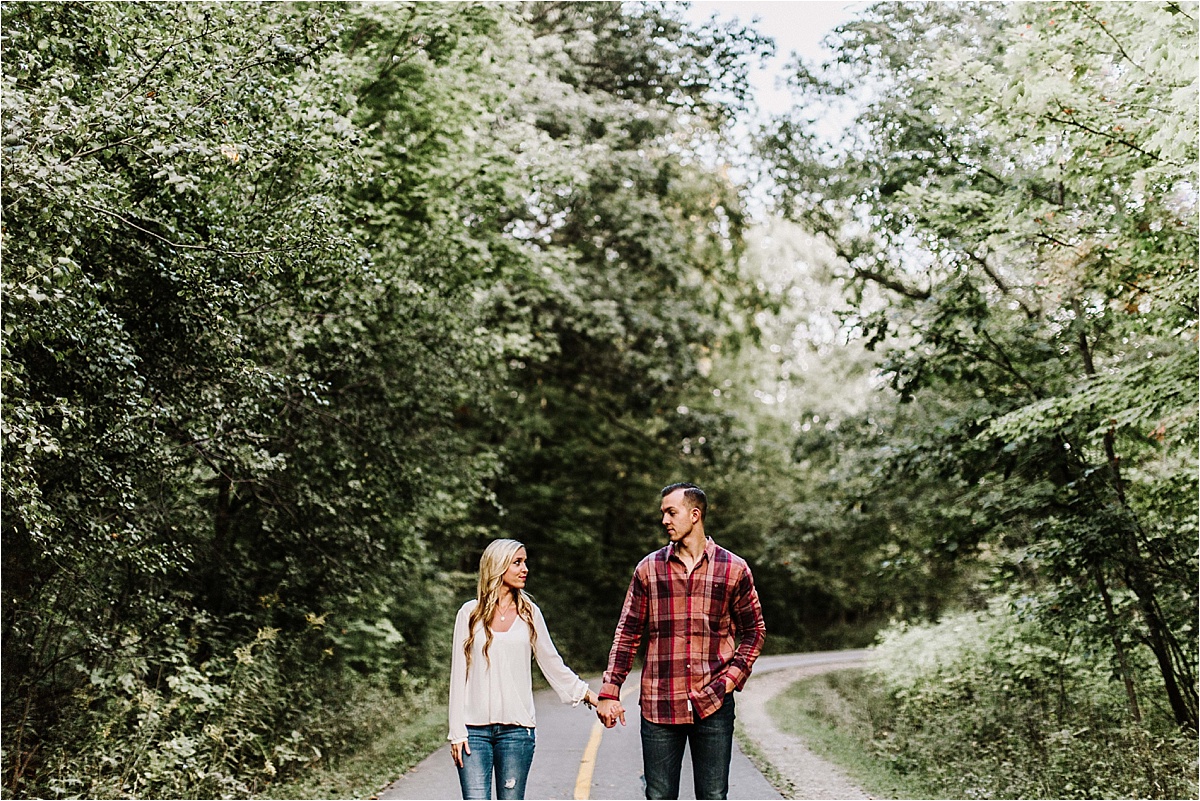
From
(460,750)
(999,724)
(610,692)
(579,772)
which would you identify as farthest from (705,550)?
(999,724)

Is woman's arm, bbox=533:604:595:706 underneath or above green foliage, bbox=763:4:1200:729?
underneath

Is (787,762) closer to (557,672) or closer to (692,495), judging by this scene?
(557,672)

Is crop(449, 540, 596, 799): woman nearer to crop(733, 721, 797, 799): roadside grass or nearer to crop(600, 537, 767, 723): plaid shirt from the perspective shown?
crop(600, 537, 767, 723): plaid shirt

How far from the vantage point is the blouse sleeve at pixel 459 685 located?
15.6 feet

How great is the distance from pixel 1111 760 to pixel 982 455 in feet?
11.4

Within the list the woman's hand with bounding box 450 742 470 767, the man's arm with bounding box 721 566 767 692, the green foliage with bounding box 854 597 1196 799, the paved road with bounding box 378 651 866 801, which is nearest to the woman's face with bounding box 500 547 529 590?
the woman's hand with bounding box 450 742 470 767

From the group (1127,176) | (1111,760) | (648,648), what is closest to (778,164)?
(1127,176)

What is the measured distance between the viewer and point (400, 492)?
12.3m

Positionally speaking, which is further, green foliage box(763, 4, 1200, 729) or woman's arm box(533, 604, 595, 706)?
green foliage box(763, 4, 1200, 729)

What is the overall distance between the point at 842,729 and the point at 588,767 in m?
6.13

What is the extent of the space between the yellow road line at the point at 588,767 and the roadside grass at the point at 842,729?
1.78 m

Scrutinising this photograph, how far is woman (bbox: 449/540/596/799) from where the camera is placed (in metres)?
4.79

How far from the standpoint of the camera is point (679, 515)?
194 inches

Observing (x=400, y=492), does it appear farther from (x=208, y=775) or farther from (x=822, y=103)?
(x=822, y=103)
